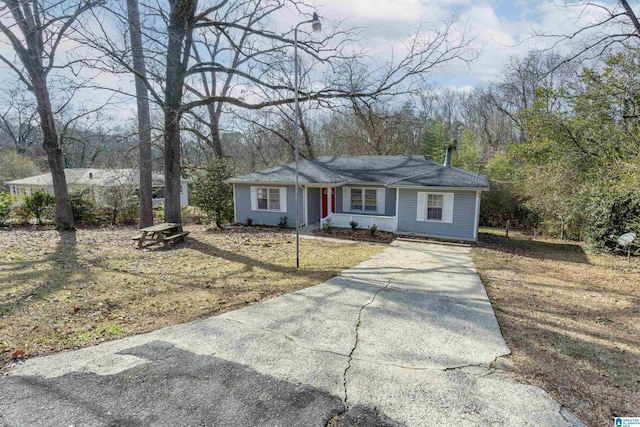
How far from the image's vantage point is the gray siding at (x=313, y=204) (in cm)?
1534

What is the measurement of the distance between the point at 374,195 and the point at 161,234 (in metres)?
9.13

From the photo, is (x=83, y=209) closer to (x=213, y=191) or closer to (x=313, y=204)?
(x=213, y=191)

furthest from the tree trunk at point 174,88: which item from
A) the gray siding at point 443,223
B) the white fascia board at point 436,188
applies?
the gray siding at point 443,223

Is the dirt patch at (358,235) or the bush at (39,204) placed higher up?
the bush at (39,204)

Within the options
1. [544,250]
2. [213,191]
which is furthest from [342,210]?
[544,250]

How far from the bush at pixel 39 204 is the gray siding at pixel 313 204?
37.4 ft

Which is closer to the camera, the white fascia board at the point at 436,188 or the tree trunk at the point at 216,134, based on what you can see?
the white fascia board at the point at 436,188

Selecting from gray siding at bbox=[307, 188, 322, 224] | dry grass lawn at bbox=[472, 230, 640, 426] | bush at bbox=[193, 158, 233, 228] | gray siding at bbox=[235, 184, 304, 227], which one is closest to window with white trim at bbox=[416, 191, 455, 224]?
dry grass lawn at bbox=[472, 230, 640, 426]

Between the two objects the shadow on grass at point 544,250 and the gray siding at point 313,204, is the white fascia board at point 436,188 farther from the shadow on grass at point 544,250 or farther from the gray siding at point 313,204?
the gray siding at point 313,204

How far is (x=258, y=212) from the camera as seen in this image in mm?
15625

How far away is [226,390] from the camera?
3.12 m

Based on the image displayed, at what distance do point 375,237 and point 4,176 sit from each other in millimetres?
32222

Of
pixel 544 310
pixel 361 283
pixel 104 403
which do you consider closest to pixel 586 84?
pixel 544 310

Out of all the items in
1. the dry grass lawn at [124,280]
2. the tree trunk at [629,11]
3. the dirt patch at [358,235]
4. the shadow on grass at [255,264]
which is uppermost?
the tree trunk at [629,11]
